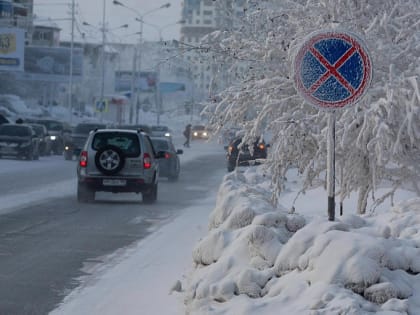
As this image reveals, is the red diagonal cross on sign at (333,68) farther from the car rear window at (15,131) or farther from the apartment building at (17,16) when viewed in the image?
the apartment building at (17,16)

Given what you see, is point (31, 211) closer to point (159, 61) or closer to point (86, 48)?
point (159, 61)

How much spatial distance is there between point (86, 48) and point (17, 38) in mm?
88766

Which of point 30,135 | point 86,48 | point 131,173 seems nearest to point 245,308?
point 131,173

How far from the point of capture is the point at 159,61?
54.5ft

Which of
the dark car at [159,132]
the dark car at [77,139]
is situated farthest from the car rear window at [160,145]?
the dark car at [159,132]

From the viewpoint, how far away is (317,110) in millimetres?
15938

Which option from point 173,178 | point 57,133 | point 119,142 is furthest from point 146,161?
point 57,133

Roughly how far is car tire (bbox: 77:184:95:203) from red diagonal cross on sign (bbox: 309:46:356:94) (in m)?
15.5

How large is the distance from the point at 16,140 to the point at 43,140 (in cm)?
563

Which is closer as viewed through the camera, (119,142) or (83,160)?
(83,160)

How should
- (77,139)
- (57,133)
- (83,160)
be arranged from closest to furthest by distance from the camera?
(83,160) → (77,139) → (57,133)

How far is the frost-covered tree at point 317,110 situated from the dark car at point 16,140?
3130 centimetres

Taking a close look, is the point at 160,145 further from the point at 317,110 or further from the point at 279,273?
the point at 279,273

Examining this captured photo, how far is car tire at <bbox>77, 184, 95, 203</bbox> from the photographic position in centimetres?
2538
